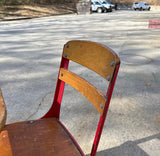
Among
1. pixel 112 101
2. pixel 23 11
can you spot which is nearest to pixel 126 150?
pixel 112 101

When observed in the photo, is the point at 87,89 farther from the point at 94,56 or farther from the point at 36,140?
the point at 36,140

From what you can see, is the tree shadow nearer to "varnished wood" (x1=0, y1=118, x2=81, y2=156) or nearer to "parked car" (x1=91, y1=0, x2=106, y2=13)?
"varnished wood" (x1=0, y1=118, x2=81, y2=156)

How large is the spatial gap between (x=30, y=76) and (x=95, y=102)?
2.61m

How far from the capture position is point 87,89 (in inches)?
45.0

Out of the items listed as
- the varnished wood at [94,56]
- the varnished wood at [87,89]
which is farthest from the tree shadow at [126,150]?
the varnished wood at [94,56]

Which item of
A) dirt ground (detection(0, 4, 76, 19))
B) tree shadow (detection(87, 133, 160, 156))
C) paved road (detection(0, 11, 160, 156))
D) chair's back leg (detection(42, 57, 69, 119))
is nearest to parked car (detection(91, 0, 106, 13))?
dirt ground (detection(0, 4, 76, 19))

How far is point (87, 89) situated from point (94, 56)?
0.19 m

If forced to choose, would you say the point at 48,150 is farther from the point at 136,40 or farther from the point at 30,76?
the point at 136,40

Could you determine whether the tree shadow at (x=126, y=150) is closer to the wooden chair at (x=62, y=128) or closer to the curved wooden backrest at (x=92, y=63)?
the wooden chair at (x=62, y=128)

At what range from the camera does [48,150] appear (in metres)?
1.16

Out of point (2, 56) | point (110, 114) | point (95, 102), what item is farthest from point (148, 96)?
point (2, 56)

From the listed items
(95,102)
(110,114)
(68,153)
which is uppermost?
(95,102)

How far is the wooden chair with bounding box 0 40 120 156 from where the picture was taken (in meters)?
0.99

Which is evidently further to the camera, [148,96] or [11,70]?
[11,70]
